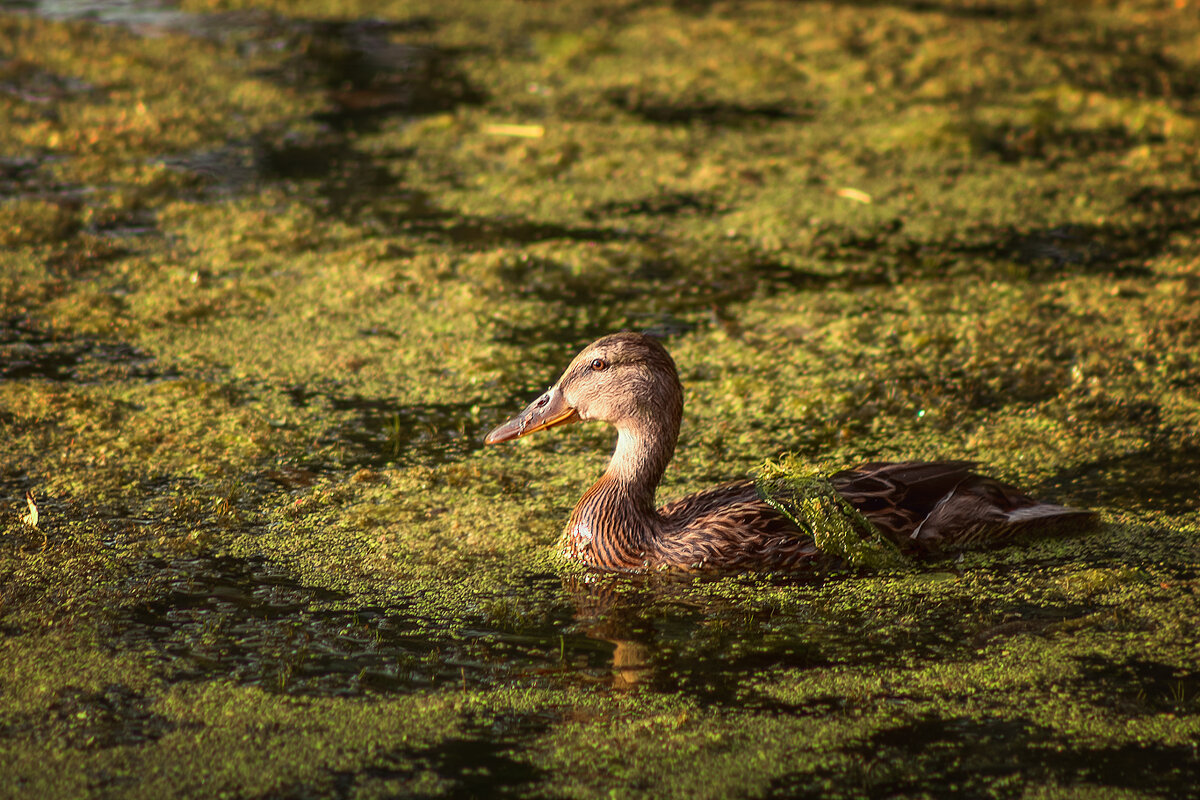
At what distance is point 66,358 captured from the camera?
512cm

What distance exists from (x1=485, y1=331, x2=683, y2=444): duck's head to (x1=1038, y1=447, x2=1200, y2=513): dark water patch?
1.25m

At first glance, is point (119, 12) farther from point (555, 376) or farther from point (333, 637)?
point (333, 637)

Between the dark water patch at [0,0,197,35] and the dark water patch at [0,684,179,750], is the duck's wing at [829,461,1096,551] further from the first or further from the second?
the dark water patch at [0,0,197,35]

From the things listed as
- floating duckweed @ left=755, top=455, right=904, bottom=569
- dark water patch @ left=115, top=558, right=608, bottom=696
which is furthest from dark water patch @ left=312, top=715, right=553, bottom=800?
floating duckweed @ left=755, top=455, right=904, bottom=569

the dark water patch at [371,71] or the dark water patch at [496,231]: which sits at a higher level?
the dark water patch at [371,71]

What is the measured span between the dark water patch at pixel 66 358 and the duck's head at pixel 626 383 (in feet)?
6.14

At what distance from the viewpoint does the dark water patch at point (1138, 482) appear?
13.3 feet

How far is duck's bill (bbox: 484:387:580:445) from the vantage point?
13.4ft

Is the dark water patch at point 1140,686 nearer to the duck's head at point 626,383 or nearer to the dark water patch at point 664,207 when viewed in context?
the duck's head at point 626,383

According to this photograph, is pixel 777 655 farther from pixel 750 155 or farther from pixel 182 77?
pixel 182 77

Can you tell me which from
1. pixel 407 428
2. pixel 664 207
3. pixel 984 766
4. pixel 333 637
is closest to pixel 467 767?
pixel 333 637

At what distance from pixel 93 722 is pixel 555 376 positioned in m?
2.36

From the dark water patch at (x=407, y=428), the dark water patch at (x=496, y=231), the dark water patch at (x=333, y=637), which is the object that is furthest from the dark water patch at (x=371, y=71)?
the dark water patch at (x=333, y=637)

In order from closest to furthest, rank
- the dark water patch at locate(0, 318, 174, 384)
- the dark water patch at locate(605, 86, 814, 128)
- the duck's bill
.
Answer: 1. the duck's bill
2. the dark water patch at locate(0, 318, 174, 384)
3. the dark water patch at locate(605, 86, 814, 128)
